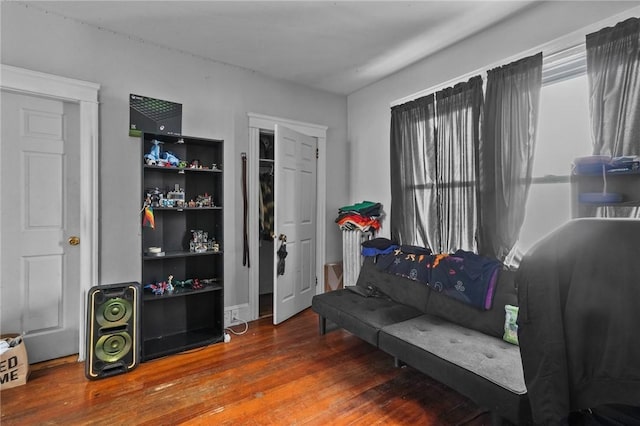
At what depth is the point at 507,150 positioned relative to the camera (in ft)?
7.85

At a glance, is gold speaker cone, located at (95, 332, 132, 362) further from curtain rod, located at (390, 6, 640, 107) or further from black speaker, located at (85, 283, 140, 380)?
curtain rod, located at (390, 6, 640, 107)

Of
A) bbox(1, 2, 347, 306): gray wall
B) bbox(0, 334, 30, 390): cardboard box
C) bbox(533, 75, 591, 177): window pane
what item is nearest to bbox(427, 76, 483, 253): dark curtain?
bbox(533, 75, 591, 177): window pane

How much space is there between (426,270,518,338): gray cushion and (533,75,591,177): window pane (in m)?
0.87

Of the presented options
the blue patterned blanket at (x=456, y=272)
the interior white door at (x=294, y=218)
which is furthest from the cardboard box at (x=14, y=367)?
the blue patterned blanket at (x=456, y=272)

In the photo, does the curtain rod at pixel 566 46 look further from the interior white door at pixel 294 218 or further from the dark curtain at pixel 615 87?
the interior white door at pixel 294 218

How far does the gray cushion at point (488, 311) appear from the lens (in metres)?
2.20

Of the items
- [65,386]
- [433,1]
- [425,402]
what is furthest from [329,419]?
[433,1]

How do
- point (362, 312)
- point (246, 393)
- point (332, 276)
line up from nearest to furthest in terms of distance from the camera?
1. point (246, 393)
2. point (362, 312)
3. point (332, 276)

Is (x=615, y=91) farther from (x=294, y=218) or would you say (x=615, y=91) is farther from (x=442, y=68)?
(x=294, y=218)

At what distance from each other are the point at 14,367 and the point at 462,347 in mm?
3094

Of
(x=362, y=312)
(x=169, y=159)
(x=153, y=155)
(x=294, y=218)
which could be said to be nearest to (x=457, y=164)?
(x=362, y=312)

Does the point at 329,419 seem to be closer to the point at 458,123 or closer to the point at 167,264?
the point at 167,264

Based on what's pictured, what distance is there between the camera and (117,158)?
2758 millimetres

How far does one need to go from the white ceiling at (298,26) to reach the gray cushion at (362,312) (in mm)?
2454
